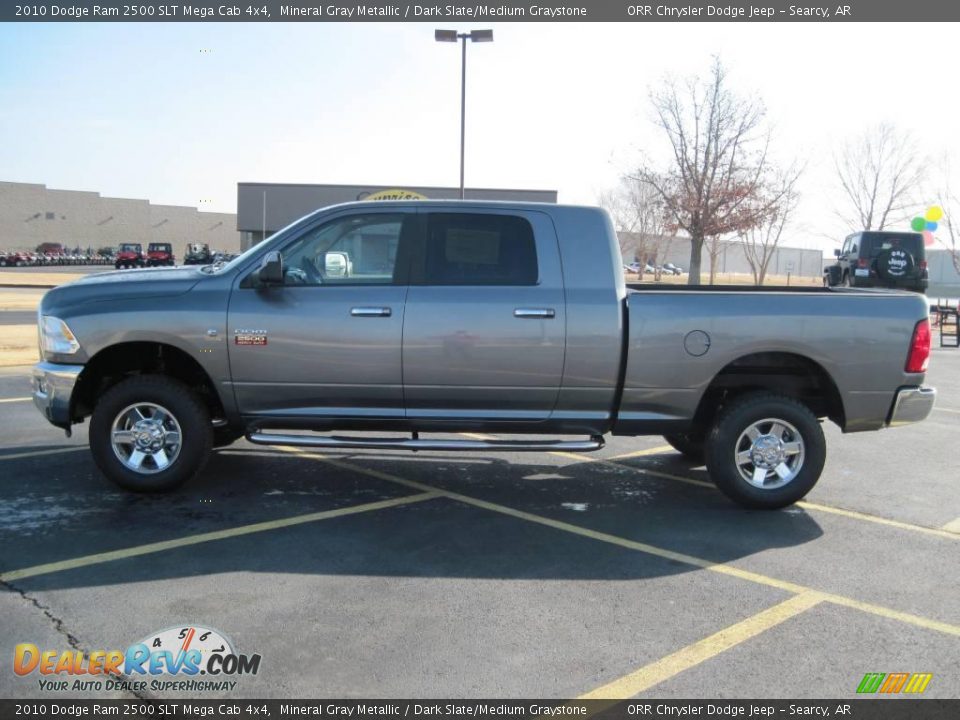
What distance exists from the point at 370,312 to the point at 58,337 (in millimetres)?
2230

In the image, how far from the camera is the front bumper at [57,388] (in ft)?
19.0

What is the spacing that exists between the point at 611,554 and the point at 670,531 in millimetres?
678

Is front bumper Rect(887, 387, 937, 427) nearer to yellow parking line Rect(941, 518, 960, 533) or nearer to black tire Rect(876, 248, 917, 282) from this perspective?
yellow parking line Rect(941, 518, 960, 533)

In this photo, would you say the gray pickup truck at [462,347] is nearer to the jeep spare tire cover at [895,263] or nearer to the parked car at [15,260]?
the jeep spare tire cover at [895,263]

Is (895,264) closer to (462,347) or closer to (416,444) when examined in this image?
(462,347)

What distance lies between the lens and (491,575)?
15.1ft

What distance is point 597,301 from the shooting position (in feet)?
19.0

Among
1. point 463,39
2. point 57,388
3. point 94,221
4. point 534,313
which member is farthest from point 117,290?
point 94,221

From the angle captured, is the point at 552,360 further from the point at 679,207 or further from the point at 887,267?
the point at 679,207


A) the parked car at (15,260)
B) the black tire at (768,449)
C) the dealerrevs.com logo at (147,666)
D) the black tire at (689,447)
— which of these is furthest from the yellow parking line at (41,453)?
the parked car at (15,260)

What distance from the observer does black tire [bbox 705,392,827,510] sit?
230 inches

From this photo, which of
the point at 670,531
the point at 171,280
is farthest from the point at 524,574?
the point at 171,280

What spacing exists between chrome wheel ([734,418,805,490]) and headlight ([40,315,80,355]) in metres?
4.76

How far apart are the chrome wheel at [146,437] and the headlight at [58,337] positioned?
580 millimetres
